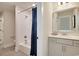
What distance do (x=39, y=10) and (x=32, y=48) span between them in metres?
0.51

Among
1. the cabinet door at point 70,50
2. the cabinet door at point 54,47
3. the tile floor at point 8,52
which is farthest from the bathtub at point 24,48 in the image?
the cabinet door at point 70,50

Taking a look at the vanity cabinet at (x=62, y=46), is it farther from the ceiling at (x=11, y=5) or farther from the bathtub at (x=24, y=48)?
the ceiling at (x=11, y=5)

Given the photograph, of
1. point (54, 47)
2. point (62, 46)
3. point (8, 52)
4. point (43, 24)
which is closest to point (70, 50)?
point (62, 46)

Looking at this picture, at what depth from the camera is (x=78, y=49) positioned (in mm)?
1376

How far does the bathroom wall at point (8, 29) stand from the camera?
1.35m

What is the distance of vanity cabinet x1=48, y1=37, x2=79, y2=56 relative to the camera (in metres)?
1.37

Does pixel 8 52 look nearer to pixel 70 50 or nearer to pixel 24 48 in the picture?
pixel 24 48

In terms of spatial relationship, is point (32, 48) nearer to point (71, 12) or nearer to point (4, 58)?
point (4, 58)

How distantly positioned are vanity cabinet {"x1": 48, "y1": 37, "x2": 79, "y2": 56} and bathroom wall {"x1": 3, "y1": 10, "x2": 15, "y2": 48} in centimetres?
51

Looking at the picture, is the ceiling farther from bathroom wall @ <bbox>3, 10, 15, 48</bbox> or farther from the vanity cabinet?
the vanity cabinet

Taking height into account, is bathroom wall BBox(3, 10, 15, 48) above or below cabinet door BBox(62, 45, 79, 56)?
above

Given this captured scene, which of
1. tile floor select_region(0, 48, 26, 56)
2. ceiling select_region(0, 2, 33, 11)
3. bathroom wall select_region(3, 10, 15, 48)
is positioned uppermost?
ceiling select_region(0, 2, 33, 11)

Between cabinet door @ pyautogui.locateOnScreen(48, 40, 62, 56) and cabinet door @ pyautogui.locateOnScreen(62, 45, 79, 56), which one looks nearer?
cabinet door @ pyautogui.locateOnScreen(62, 45, 79, 56)

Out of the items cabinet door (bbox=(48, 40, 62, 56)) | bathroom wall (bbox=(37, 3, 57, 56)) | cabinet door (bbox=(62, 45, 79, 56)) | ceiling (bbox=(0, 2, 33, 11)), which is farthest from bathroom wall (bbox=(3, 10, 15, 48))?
cabinet door (bbox=(62, 45, 79, 56))
